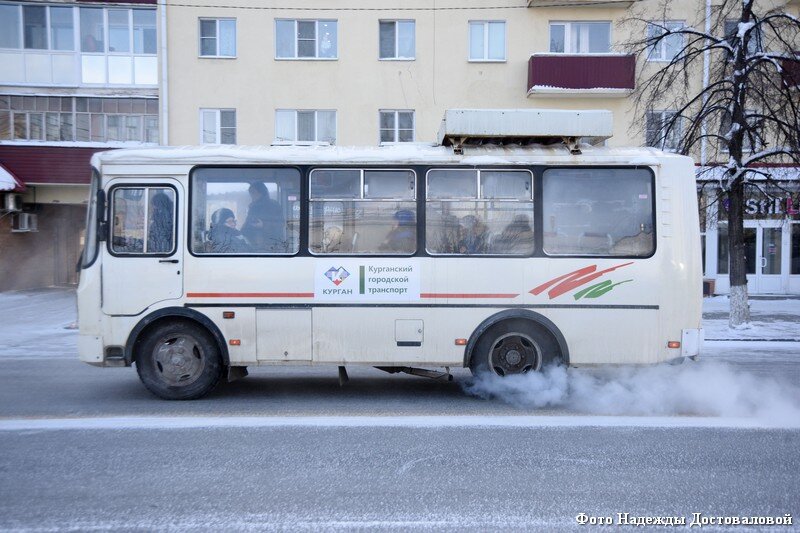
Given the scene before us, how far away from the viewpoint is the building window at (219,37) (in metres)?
21.7

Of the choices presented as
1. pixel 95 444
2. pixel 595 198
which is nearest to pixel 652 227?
pixel 595 198

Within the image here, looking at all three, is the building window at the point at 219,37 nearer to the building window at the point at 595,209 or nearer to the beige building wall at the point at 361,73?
the beige building wall at the point at 361,73

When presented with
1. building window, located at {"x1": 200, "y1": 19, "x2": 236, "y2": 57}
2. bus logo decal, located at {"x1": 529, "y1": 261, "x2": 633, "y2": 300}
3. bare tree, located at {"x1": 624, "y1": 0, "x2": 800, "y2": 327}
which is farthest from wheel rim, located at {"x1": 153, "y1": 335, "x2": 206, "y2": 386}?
building window, located at {"x1": 200, "y1": 19, "x2": 236, "y2": 57}

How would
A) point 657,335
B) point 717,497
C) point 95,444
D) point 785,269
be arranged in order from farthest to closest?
point 785,269 < point 657,335 < point 95,444 < point 717,497

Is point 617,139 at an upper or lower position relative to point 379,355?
upper

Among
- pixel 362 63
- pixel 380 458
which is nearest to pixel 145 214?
pixel 380 458

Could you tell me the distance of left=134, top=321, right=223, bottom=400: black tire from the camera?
7.58 metres

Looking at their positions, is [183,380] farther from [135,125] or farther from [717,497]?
[135,125]

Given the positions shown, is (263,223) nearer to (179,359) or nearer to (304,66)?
(179,359)

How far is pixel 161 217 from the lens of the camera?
25.0 ft

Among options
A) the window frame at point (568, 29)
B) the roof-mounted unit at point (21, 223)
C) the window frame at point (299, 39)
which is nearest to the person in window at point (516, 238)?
A: the window frame at point (299, 39)

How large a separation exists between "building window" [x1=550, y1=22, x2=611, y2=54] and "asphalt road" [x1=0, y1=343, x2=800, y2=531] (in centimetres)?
1575

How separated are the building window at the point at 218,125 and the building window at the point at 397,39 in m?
5.28

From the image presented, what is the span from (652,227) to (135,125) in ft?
61.5
